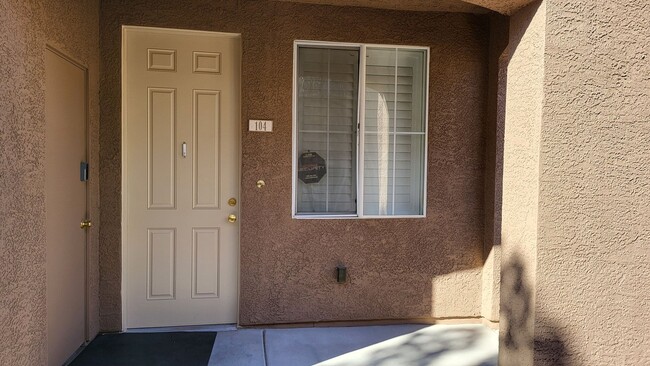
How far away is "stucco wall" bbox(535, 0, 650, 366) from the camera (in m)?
2.12

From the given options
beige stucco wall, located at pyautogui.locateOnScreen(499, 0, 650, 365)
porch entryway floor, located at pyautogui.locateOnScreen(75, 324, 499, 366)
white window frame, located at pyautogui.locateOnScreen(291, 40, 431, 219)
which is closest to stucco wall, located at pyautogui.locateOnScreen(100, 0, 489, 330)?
white window frame, located at pyautogui.locateOnScreen(291, 40, 431, 219)

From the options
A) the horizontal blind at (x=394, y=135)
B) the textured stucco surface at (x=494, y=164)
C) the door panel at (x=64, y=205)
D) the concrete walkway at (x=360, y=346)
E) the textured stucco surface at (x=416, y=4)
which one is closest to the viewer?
the door panel at (x=64, y=205)

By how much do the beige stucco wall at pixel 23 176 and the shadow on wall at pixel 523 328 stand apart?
8.92 feet

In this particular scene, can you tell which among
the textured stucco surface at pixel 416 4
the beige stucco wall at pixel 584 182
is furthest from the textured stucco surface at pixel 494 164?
the beige stucco wall at pixel 584 182

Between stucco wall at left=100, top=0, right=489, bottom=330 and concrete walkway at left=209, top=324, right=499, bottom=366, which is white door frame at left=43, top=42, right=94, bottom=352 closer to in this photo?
stucco wall at left=100, top=0, right=489, bottom=330

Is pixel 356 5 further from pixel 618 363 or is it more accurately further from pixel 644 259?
pixel 618 363

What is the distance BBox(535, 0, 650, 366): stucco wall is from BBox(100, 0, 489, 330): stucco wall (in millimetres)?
2053

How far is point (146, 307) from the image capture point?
392 centimetres

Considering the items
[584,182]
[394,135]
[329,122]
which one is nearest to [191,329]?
[329,122]

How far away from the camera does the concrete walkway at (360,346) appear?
3.41m

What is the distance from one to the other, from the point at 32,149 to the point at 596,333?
338 cm

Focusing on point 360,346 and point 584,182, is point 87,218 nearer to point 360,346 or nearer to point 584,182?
point 360,346

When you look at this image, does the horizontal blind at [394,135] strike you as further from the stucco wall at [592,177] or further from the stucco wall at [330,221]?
the stucco wall at [592,177]

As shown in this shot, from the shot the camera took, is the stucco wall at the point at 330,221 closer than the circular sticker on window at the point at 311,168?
Yes
